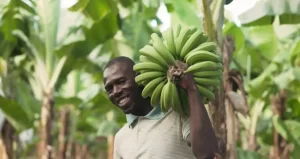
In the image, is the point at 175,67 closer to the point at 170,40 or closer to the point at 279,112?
the point at 170,40

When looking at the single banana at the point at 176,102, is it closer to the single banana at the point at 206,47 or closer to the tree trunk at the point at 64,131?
the single banana at the point at 206,47

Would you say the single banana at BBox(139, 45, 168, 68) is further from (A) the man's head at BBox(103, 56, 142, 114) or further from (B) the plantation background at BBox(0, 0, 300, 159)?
(B) the plantation background at BBox(0, 0, 300, 159)

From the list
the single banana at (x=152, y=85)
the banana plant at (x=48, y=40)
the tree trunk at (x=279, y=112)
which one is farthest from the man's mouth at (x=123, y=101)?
the tree trunk at (x=279, y=112)

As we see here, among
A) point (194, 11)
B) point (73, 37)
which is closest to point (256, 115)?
point (194, 11)

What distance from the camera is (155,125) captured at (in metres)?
1.51


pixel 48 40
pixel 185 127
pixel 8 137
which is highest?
pixel 185 127

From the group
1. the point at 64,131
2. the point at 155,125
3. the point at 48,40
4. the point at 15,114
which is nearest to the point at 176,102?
the point at 155,125

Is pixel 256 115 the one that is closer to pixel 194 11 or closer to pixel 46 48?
pixel 194 11

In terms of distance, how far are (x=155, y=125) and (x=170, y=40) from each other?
0.76ft

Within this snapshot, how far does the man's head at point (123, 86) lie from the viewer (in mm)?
1507

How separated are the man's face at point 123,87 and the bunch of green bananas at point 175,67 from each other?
2.9 inches

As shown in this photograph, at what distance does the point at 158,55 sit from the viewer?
54.5 inches

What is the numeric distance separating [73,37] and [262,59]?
1.66 m

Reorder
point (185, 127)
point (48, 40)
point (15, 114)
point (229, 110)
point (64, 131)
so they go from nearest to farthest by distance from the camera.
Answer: point (185, 127)
point (229, 110)
point (15, 114)
point (48, 40)
point (64, 131)
